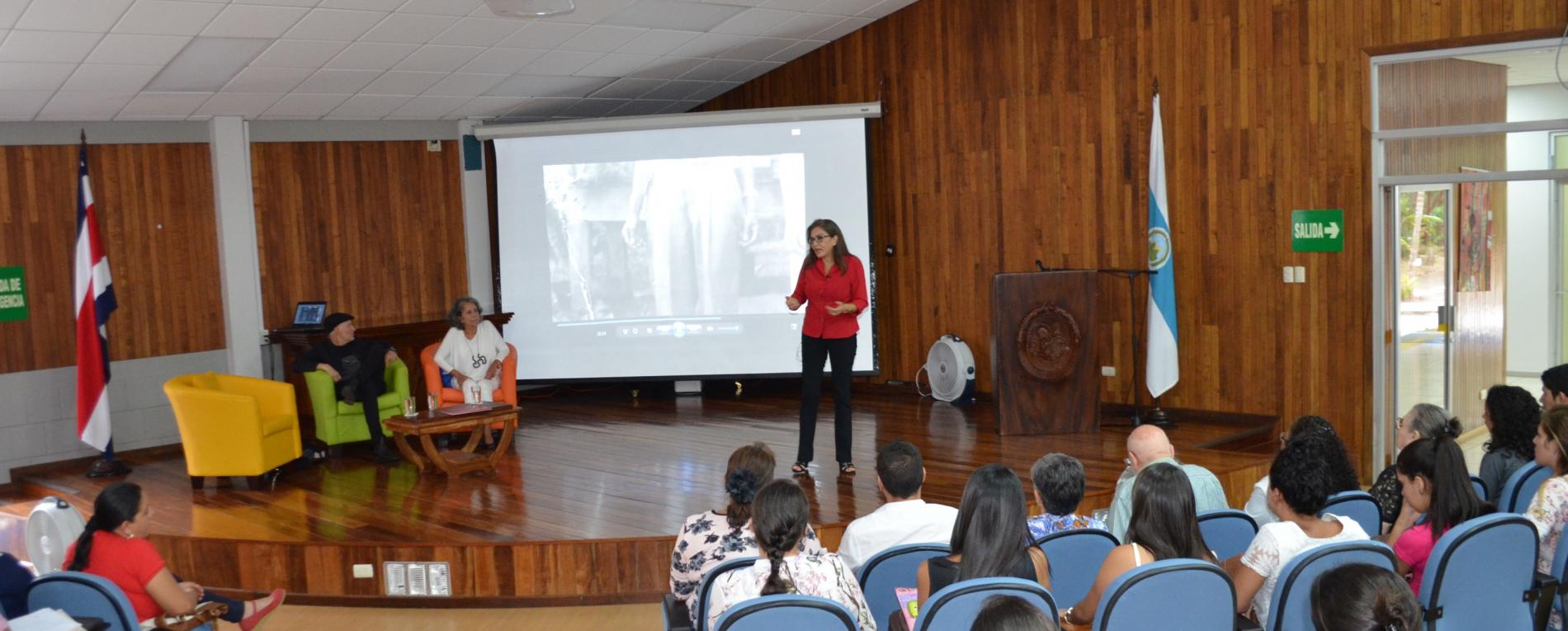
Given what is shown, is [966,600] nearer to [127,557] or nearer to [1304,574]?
[1304,574]

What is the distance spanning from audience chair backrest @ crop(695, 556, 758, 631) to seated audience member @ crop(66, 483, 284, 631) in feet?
6.24

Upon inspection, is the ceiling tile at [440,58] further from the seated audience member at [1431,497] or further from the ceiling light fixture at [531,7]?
the seated audience member at [1431,497]

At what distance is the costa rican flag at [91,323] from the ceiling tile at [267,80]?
3.36 feet

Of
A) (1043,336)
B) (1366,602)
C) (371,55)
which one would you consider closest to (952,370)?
(1043,336)

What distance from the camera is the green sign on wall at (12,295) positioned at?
7.70m

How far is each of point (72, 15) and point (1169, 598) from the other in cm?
Answer: 563

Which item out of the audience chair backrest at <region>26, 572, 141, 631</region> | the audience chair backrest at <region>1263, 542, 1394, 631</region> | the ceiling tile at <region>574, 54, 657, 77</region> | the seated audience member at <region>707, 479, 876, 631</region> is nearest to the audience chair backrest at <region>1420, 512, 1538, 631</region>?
the audience chair backrest at <region>1263, 542, 1394, 631</region>

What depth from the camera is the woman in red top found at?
618 centimetres

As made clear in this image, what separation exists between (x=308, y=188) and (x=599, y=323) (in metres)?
2.24

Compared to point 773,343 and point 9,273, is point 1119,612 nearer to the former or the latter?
point 773,343

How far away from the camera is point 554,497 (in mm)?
6375

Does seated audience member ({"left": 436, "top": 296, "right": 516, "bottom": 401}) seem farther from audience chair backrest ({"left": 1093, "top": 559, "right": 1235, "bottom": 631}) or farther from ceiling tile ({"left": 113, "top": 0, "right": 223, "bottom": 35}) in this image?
audience chair backrest ({"left": 1093, "top": 559, "right": 1235, "bottom": 631})

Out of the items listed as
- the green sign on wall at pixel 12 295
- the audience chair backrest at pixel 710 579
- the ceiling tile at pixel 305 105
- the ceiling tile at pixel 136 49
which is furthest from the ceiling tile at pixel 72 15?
the audience chair backrest at pixel 710 579

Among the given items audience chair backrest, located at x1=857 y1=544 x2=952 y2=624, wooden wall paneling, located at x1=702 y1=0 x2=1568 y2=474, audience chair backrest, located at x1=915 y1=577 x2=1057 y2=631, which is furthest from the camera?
wooden wall paneling, located at x1=702 y1=0 x2=1568 y2=474
